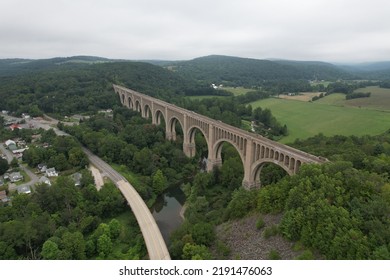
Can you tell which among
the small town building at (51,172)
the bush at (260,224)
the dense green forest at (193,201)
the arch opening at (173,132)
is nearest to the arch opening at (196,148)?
the dense green forest at (193,201)

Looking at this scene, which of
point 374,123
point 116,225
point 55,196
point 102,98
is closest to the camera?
point 116,225

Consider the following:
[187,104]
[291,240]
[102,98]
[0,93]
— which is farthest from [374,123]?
[0,93]

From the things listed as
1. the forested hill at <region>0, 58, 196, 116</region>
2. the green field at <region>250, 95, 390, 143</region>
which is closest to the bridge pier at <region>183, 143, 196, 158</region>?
the green field at <region>250, 95, 390, 143</region>

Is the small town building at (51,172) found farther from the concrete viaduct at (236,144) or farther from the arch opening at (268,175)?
the arch opening at (268,175)

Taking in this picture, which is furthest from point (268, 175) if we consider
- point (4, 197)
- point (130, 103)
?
point (130, 103)

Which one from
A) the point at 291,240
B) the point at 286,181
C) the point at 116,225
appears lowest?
the point at 116,225

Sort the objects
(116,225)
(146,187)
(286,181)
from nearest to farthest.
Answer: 1. (286,181)
2. (116,225)
3. (146,187)

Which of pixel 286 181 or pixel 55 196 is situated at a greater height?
pixel 286 181

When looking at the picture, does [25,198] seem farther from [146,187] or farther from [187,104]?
[187,104]
